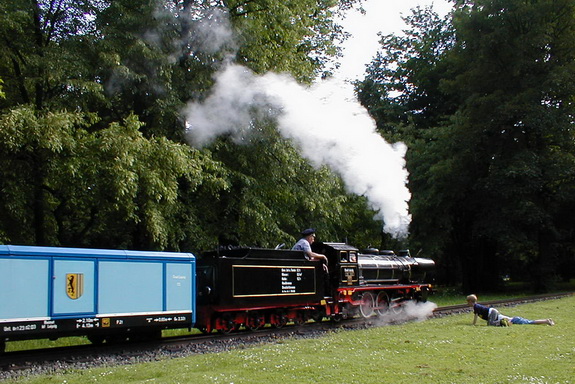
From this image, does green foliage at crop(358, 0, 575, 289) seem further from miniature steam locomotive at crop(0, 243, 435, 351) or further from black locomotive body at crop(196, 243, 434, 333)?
miniature steam locomotive at crop(0, 243, 435, 351)

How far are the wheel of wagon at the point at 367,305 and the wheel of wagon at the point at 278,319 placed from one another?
300 cm

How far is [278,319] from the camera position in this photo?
48.0ft

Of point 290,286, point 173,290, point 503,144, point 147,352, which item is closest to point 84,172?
point 173,290

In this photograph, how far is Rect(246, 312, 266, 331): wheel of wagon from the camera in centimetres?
1394

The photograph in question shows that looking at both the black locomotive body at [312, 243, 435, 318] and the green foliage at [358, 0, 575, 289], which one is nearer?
the black locomotive body at [312, 243, 435, 318]

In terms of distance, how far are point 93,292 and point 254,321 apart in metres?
4.55

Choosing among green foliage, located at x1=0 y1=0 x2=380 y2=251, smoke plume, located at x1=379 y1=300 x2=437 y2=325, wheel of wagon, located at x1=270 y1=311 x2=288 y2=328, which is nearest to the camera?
wheel of wagon, located at x1=270 y1=311 x2=288 y2=328

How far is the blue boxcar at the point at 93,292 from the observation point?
9656 millimetres

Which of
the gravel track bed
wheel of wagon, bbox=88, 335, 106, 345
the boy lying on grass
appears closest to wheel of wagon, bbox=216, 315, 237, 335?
the gravel track bed

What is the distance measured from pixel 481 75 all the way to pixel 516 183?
656 cm

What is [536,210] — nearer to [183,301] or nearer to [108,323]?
[183,301]

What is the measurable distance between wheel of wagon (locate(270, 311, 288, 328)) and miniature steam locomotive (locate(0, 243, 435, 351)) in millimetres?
→ 25

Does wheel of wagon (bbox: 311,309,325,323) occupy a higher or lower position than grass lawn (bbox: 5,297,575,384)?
higher

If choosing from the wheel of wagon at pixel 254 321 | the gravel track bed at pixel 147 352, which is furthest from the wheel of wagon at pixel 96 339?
the wheel of wagon at pixel 254 321
